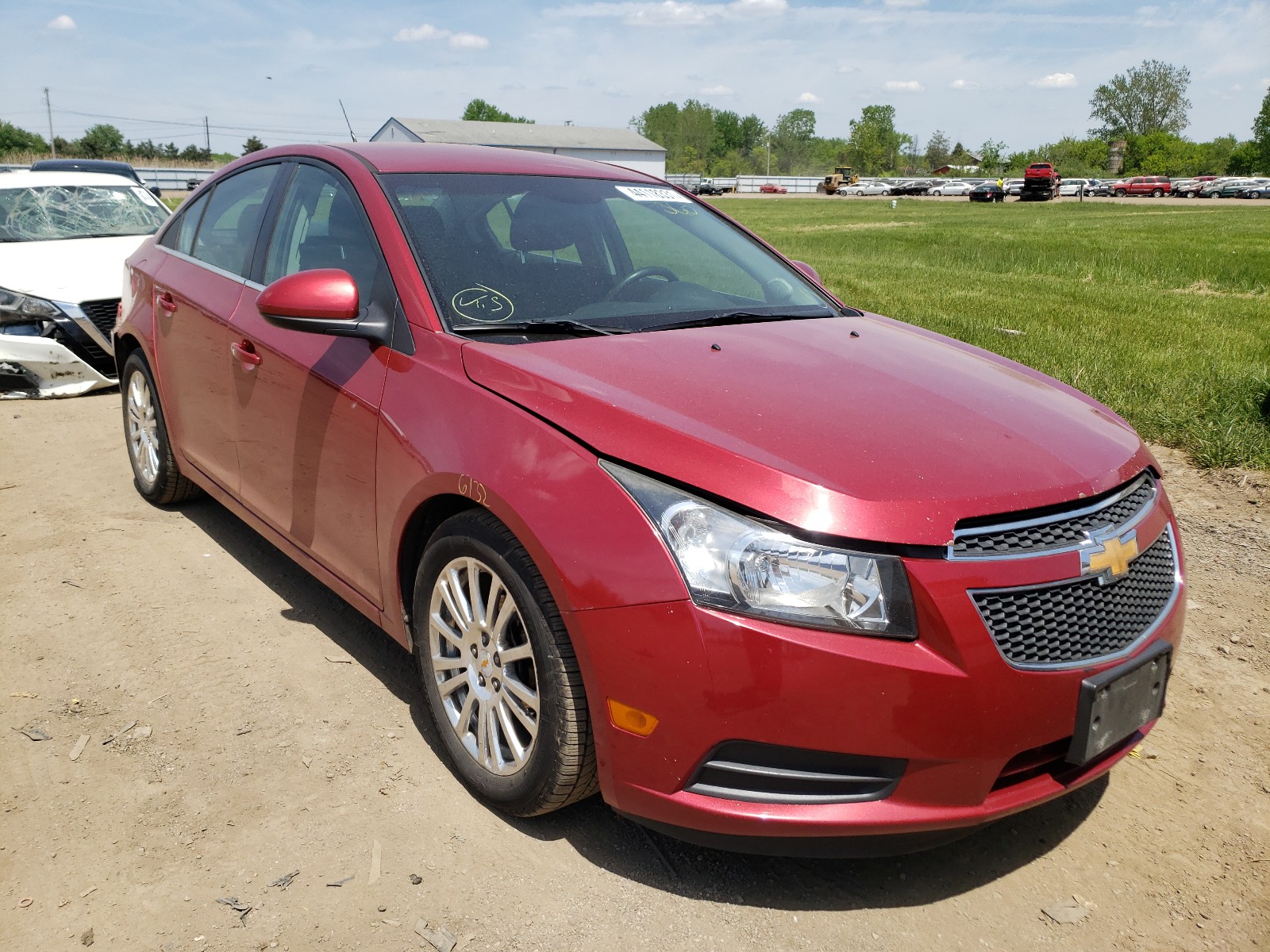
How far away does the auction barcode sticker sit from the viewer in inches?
156

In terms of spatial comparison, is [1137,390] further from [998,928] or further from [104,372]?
[104,372]

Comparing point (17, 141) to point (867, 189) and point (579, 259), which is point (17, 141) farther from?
point (579, 259)

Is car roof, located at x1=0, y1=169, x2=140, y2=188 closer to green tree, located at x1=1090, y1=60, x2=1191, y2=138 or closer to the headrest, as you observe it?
the headrest

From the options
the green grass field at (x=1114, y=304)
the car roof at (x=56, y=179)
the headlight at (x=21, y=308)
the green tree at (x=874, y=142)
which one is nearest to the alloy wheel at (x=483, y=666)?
the green grass field at (x=1114, y=304)

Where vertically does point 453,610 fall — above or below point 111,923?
above

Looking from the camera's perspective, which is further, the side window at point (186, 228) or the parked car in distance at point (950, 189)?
the parked car in distance at point (950, 189)

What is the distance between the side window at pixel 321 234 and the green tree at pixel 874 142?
143754mm

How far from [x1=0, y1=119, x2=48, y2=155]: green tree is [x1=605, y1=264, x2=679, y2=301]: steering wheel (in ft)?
325

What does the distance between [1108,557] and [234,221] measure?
3.50 meters

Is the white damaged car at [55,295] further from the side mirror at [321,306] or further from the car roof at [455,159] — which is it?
the side mirror at [321,306]

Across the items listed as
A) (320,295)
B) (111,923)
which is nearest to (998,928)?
(111,923)

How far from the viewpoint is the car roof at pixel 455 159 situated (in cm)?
356

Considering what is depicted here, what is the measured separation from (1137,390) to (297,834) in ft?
20.2

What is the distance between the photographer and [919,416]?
8.55 feet
